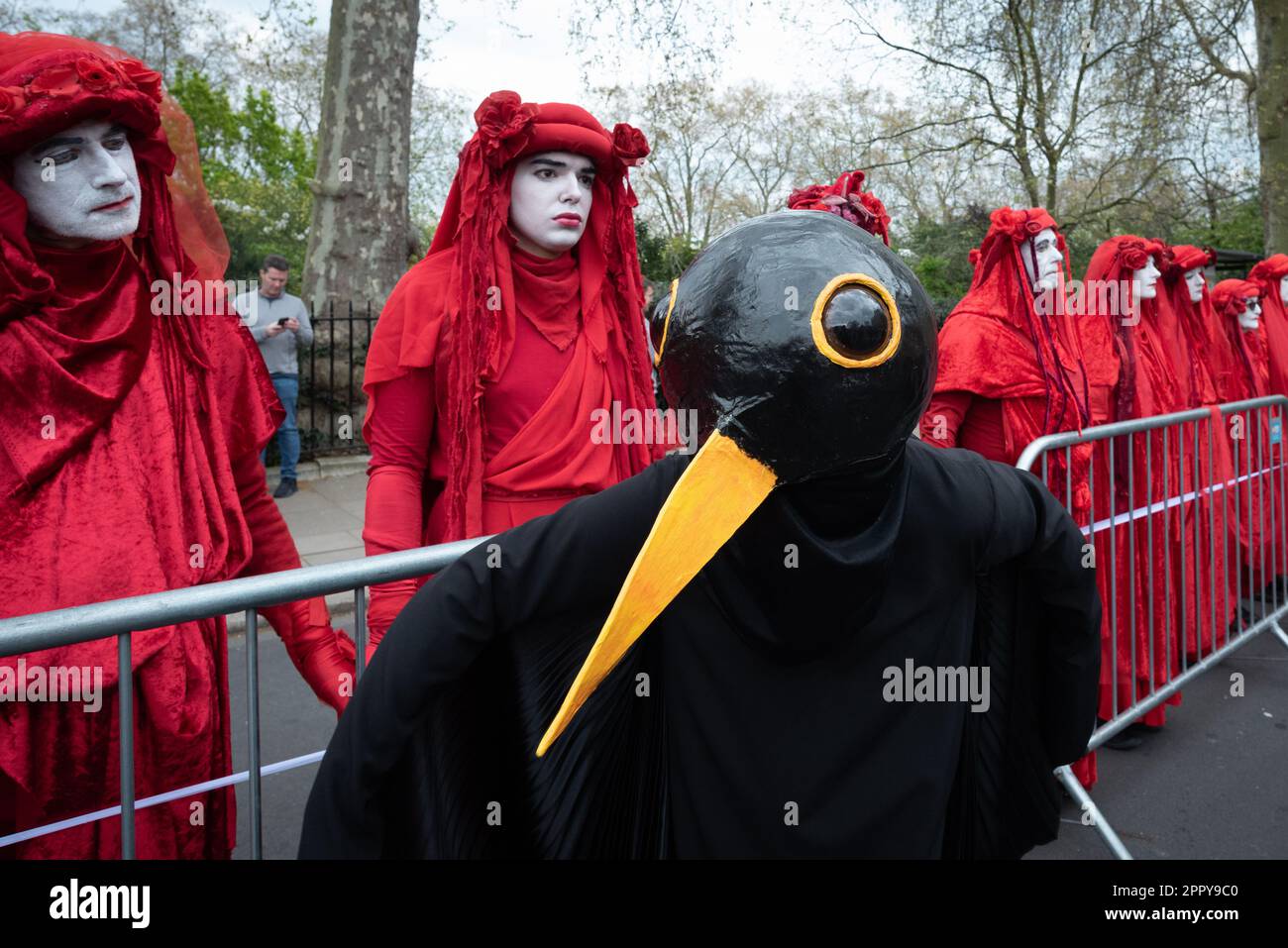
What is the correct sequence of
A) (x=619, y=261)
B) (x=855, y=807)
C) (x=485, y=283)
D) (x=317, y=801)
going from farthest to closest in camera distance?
(x=619, y=261) → (x=485, y=283) → (x=855, y=807) → (x=317, y=801)

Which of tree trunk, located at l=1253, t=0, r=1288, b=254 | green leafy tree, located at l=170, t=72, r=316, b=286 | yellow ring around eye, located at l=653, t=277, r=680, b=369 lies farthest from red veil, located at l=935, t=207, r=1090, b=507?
green leafy tree, located at l=170, t=72, r=316, b=286

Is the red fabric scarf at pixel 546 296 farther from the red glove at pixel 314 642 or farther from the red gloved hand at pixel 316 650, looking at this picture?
the red gloved hand at pixel 316 650

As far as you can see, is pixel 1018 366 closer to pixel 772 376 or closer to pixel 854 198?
pixel 854 198

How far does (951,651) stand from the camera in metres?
1.30

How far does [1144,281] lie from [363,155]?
788 centimetres

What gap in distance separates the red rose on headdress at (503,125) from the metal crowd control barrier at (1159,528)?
6.04 ft

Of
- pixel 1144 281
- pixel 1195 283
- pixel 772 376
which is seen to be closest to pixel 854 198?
pixel 772 376

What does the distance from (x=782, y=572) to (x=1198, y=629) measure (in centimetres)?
360

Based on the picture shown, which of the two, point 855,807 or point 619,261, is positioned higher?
point 619,261

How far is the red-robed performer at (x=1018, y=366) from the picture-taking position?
11.9 ft

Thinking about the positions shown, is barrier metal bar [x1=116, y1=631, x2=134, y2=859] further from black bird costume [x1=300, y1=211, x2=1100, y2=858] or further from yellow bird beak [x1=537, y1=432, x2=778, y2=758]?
yellow bird beak [x1=537, y1=432, x2=778, y2=758]

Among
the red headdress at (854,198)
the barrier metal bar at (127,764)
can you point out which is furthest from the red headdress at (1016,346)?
the barrier metal bar at (127,764)
